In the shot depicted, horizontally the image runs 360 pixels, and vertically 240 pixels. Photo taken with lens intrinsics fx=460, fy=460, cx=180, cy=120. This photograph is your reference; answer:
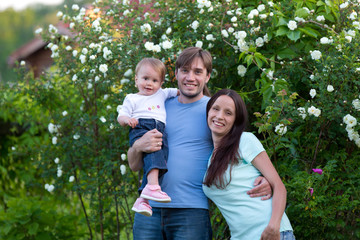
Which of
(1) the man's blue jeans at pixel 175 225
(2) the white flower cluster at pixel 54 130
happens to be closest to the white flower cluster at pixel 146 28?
(2) the white flower cluster at pixel 54 130

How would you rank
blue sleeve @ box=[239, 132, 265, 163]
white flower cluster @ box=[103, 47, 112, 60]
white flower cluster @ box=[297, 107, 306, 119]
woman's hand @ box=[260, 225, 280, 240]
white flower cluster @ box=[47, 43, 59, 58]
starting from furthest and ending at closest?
white flower cluster @ box=[47, 43, 59, 58]
white flower cluster @ box=[103, 47, 112, 60]
white flower cluster @ box=[297, 107, 306, 119]
blue sleeve @ box=[239, 132, 265, 163]
woman's hand @ box=[260, 225, 280, 240]

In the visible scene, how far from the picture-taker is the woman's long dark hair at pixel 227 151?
252 centimetres

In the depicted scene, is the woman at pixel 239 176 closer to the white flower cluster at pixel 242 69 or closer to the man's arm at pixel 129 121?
the man's arm at pixel 129 121

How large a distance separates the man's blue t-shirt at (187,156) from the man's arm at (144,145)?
4.7 inches

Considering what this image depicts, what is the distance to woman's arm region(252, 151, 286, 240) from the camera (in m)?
2.39

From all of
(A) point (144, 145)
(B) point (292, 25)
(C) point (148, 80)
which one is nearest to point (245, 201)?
(A) point (144, 145)

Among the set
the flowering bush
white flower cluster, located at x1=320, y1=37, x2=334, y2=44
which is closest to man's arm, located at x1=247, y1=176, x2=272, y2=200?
the flowering bush

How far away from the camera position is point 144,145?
2.74 meters

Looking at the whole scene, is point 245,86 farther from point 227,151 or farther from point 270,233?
point 270,233

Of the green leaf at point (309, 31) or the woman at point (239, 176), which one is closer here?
the woman at point (239, 176)

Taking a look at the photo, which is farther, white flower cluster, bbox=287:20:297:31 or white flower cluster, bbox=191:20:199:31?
white flower cluster, bbox=191:20:199:31

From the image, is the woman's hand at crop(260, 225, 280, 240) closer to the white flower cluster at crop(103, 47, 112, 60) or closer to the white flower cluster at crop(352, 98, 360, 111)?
the white flower cluster at crop(352, 98, 360, 111)

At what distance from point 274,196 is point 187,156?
22.0 inches

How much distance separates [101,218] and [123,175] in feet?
2.06
